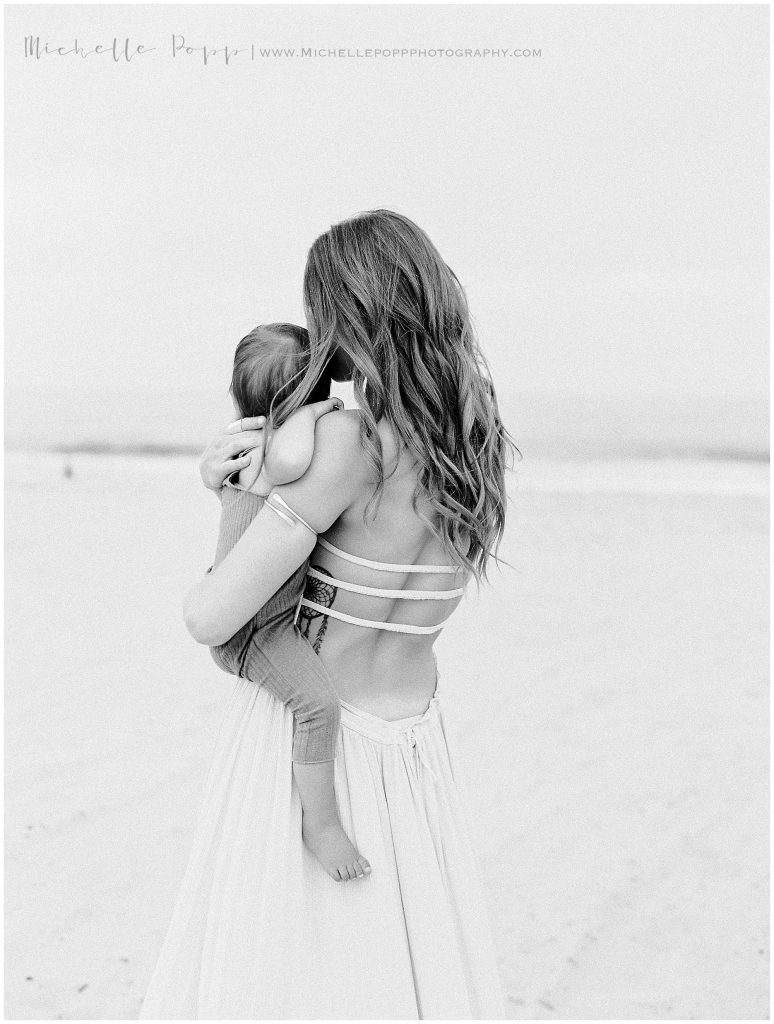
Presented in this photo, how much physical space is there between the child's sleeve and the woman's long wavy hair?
19 cm

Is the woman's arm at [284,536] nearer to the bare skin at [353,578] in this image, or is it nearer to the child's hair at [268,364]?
the bare skin at [353,578]

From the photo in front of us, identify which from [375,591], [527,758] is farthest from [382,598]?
[527,758]

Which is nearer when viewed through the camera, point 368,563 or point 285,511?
point 285,511

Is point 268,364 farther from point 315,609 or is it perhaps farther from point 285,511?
point 315,609

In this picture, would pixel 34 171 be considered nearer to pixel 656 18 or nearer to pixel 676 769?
pixel 656 18

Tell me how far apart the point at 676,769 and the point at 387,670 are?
2.84 metres

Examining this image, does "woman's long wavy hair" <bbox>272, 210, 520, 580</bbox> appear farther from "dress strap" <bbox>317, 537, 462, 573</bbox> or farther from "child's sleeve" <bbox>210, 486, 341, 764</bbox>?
"child's sleeve" <bbox>210, 486, 341, 764</bbox>

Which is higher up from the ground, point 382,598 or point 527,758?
point 382,598

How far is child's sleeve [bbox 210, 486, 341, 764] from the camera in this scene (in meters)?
1.43

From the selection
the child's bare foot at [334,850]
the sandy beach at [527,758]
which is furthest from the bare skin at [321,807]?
the sandy beach at [527,758]

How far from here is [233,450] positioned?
1445mm

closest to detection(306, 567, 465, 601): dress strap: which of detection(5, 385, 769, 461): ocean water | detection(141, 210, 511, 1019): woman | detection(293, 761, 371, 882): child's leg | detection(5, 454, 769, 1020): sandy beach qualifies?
detection(141, 210, 511, 1019): woman

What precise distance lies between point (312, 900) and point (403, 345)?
3.00ft

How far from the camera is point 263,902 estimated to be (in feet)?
4.75
